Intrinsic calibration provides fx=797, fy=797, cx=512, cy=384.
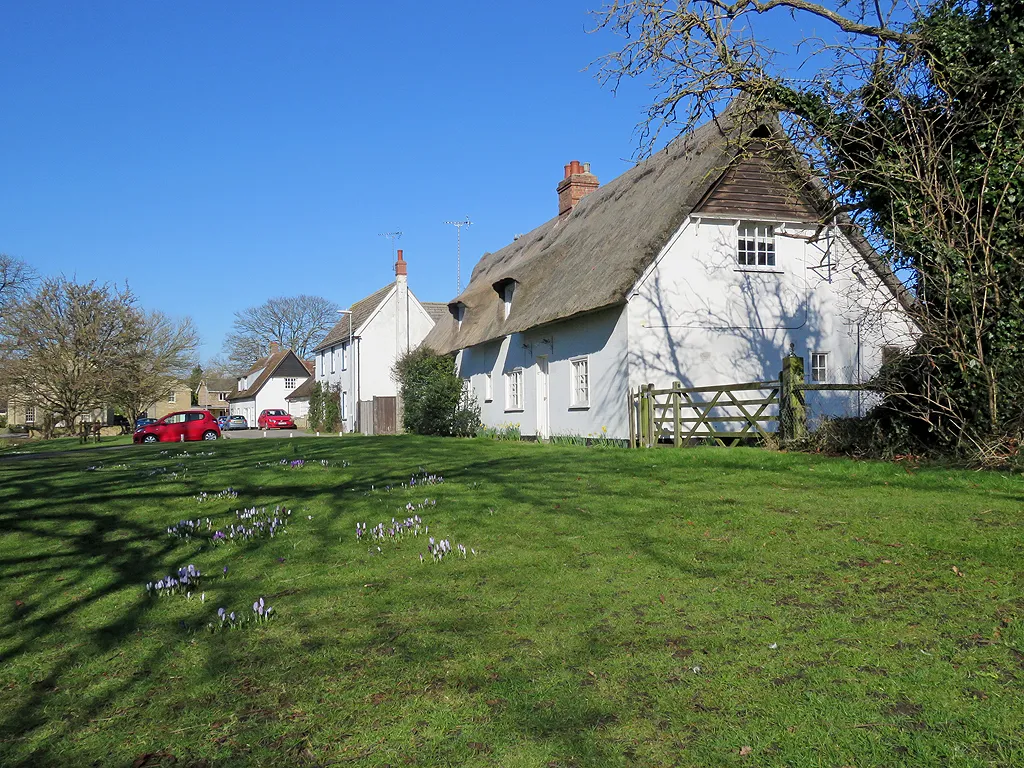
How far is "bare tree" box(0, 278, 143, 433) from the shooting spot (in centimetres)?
3866

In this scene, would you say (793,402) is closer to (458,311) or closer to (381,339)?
(458,311)

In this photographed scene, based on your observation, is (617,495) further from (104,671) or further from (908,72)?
(908,72)

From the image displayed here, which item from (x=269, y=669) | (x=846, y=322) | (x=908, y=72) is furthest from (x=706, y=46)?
(x=269, y=669)

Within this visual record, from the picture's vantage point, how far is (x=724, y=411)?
19.8 metres

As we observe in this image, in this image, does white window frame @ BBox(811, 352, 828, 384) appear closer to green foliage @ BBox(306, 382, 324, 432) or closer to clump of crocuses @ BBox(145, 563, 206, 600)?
clump of crocuses @ BBox(145, 563, 206, 600)

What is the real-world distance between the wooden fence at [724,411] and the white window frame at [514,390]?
773 cm

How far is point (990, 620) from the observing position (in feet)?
15.7

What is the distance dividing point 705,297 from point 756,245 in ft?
7.33

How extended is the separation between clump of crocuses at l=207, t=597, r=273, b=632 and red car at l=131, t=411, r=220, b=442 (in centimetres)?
3503

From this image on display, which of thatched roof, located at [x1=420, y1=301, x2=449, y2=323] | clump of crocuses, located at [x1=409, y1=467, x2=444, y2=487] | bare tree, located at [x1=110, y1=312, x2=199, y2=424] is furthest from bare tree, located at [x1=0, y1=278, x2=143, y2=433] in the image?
clump of crocuses, located at [x1=409, y1=467, x2=444, y2=487]

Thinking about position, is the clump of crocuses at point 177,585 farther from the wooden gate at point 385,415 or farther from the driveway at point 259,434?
the wooden gate at point 385,415

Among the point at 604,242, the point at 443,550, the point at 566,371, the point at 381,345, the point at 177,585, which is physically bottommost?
the point at 177,585

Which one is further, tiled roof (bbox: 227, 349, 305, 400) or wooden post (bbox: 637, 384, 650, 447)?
tiled roof (bbox: 227, 349, 305, 400)

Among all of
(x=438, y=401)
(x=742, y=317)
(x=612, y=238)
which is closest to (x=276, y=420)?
(x=438, y=401)
